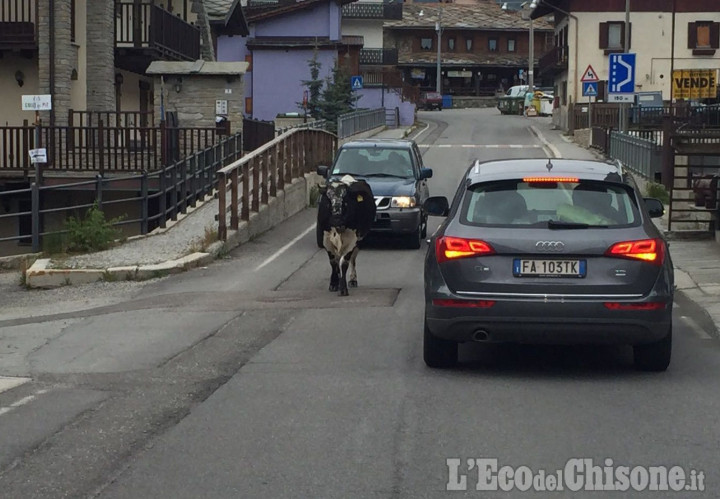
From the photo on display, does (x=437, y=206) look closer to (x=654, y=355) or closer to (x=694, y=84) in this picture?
(x=654, y=355)

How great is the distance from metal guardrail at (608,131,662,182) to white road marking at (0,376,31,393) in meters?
21.5

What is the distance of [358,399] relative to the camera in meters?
9.05

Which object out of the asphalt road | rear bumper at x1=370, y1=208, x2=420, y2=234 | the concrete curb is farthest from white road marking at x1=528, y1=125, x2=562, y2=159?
the asphalt road

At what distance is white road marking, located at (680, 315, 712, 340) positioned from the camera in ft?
39.6

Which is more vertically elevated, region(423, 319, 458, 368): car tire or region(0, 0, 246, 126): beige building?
region(0, 0, 246, 126): beige building

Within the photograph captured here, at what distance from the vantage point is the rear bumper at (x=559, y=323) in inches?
366

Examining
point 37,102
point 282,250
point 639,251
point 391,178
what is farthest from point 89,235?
point 639,251

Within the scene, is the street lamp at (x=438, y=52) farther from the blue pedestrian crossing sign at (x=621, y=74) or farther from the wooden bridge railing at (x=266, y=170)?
the blue pedestrian crossing sign at (x=621, y=74)

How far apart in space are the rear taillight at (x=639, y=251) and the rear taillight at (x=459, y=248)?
909 mm

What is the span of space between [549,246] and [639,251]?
2.23ft

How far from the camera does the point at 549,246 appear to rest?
9.38m

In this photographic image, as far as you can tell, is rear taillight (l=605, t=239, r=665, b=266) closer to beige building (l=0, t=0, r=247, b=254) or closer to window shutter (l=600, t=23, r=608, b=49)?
beige building (l=0, t=0, r=247, b=254)
